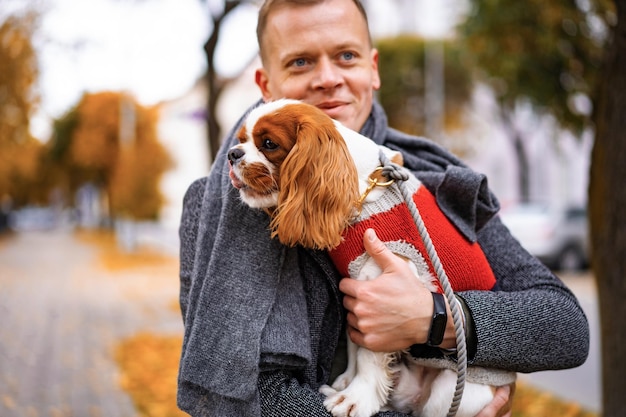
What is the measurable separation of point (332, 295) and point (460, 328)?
431 millimetres

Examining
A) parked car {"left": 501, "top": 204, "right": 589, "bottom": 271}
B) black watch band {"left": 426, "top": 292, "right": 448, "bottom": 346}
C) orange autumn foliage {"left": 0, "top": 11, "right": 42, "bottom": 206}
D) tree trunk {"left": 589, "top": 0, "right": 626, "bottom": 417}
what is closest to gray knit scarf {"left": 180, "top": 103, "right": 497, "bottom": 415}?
black watch band {"left": 426, "top": 292, "right": 448, "bottom": 346}

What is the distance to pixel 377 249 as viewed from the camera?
2045mm

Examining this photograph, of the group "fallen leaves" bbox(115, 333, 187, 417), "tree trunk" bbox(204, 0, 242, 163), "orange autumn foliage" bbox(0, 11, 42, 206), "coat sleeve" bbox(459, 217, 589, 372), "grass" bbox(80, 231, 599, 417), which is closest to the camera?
"coat sleeve" bbox(459, 217, 589, 372)

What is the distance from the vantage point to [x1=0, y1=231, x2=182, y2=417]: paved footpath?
23.4ft

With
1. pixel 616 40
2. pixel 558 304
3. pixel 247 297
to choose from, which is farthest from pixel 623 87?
pixel 247 297

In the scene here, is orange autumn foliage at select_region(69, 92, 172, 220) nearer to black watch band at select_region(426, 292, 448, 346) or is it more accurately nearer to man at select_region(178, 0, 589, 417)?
man at select_region(178, 0, 589, 417)

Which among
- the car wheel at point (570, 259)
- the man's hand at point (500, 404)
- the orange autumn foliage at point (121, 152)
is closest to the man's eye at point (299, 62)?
the man's hand at point (500, 404)

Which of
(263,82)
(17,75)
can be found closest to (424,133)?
(17,75)

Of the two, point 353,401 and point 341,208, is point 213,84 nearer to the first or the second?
point 341,208

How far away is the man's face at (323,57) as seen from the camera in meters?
2.23

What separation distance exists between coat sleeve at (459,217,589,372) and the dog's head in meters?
0.55

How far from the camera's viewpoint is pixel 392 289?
2045mm

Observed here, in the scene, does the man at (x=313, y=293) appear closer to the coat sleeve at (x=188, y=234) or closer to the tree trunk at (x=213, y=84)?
the coat sleeve at (x=188, y=234)

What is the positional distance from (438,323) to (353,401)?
1.16ft
